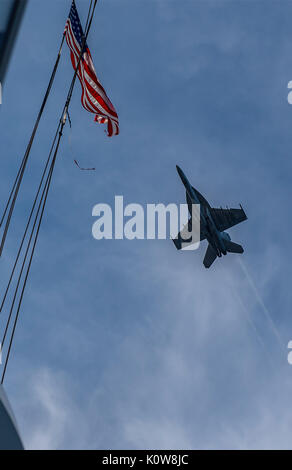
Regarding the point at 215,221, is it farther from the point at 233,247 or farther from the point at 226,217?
the point at 233,247

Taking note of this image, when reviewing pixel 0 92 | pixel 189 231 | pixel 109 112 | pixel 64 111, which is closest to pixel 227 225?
pixel 189 231

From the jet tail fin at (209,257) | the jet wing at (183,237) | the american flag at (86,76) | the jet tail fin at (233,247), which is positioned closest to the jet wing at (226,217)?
the jet tail fin at (233,247)

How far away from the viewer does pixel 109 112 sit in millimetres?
18453

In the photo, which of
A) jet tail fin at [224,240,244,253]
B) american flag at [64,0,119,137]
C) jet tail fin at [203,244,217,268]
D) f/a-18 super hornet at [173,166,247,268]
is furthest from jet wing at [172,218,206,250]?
american flag at [64,0,119,137]

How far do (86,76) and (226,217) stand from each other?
36343 mm

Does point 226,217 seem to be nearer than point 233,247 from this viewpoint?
No

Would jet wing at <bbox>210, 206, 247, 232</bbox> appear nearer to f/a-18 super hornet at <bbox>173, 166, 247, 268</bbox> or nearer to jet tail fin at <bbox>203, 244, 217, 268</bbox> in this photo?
f/a-18 super hornet at <bbox>173, 166, 247, 268</bbox>

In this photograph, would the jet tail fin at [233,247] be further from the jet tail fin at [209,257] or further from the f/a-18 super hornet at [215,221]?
the jet tail fin at [209,257]

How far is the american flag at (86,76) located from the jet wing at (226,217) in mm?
34818

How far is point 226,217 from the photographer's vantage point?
170 ft

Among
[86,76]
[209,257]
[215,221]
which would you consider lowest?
[86,76]

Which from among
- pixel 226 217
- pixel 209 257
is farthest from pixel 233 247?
pixel 209 257
